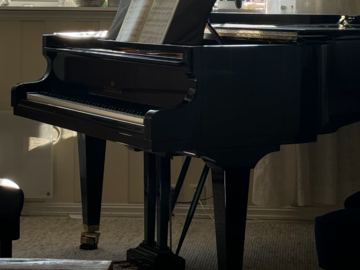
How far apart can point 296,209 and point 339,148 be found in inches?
18.4

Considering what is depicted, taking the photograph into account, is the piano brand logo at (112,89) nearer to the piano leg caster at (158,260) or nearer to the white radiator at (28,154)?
the piano leg caster at (158,260)

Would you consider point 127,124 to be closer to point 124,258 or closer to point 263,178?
point 124,258

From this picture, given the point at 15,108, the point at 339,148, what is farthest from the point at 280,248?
the point at 15,108

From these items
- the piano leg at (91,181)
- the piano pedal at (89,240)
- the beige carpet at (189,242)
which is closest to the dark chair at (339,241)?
the beige carpet at (189,242)

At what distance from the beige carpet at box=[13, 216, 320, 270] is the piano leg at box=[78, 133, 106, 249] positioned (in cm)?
8

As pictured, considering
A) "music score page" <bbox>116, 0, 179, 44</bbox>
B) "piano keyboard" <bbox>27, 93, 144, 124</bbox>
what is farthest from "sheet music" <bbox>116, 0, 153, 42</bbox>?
"piano keyboard" <bbox>27, 93, 144, 124</bbox>

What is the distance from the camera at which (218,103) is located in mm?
2141

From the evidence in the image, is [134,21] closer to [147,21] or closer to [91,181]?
[147,21]

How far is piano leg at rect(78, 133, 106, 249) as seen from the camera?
301 centimetres

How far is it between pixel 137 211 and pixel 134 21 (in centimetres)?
148

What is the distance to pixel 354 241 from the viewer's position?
1.99 metres

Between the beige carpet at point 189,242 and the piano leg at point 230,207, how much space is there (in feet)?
2.40

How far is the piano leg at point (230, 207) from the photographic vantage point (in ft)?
7.09

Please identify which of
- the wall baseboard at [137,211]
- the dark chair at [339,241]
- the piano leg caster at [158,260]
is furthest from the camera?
the wall baseboard at [137,211]
